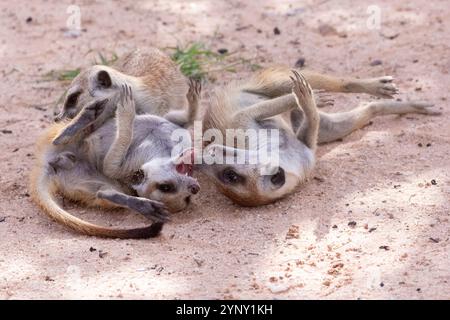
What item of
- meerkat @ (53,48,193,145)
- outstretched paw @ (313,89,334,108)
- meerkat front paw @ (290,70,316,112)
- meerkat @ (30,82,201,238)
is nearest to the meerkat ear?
meerkat @ (53,48,193,145)

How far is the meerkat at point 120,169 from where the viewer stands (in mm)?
4211

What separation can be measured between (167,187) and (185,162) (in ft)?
0.54

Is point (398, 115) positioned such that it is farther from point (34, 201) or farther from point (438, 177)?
point (34, 201)

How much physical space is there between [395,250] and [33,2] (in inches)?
184

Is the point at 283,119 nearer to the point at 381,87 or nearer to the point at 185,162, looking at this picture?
the point at 381,87

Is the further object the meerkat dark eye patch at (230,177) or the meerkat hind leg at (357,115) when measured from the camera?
the meerkat hind leg at (357,115)

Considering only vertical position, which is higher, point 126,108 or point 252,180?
point 126,108

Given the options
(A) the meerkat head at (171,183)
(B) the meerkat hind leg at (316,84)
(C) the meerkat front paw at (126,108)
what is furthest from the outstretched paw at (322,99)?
(C) the meerkat front paw at (126,108)

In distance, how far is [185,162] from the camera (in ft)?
14.1

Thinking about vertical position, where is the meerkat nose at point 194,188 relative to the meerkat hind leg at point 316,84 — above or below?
below

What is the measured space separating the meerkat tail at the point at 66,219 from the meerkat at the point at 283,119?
58cm

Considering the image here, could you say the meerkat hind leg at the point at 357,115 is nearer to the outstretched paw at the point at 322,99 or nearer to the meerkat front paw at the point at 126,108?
the outstretched paw at the point at 322,99

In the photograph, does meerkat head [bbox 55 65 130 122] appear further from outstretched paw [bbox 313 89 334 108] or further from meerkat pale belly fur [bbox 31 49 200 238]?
outstretched paw [bbox 313 89 334 108]

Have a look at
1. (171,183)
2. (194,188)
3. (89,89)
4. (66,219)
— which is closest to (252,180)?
(194,188)
